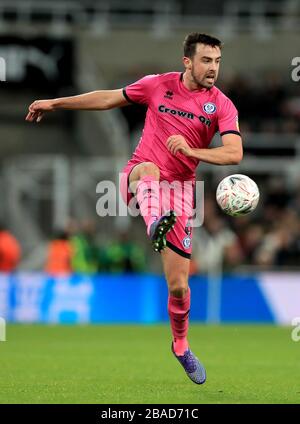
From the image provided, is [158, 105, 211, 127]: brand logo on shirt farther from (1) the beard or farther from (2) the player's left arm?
(2) the player's left arm

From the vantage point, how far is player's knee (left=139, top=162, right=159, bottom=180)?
30.6 ft

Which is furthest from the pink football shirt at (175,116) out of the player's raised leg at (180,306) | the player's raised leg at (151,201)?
the player's raised leg at (180,306)

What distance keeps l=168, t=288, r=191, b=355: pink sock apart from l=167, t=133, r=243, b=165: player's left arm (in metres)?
1.35

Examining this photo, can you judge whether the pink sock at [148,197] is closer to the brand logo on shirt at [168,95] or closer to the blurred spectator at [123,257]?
the brand logo on shirt at [168,95]

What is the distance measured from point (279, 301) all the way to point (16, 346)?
269 inches

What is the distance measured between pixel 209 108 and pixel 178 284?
154 centimetres

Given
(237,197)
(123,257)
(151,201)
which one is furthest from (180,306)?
(123,257)

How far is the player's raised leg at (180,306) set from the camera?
371 inches

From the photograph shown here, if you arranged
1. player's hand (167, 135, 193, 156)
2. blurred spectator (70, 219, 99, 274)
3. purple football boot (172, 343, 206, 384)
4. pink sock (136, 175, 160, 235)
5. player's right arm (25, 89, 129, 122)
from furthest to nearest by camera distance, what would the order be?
1. blurred spectator (70, 219, 99, 274)
2. player's right arm (25, 89, 129, 122)
3. purple football boot (172, 343, 206, 384)
4. pink sock (136, 175, 160, 235)
5. player's hand (167, 135, 193, 156)

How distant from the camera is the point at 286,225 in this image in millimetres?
21719

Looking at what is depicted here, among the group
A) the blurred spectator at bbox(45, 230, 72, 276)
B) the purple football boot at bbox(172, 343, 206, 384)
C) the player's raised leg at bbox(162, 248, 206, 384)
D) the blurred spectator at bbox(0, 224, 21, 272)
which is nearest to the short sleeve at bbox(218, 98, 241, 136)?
the player's raised leg at bbox(162, 248, 206, 384)

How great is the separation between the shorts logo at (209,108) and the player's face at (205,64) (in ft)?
0.56

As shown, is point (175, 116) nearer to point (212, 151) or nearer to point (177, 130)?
point (177, 130)
